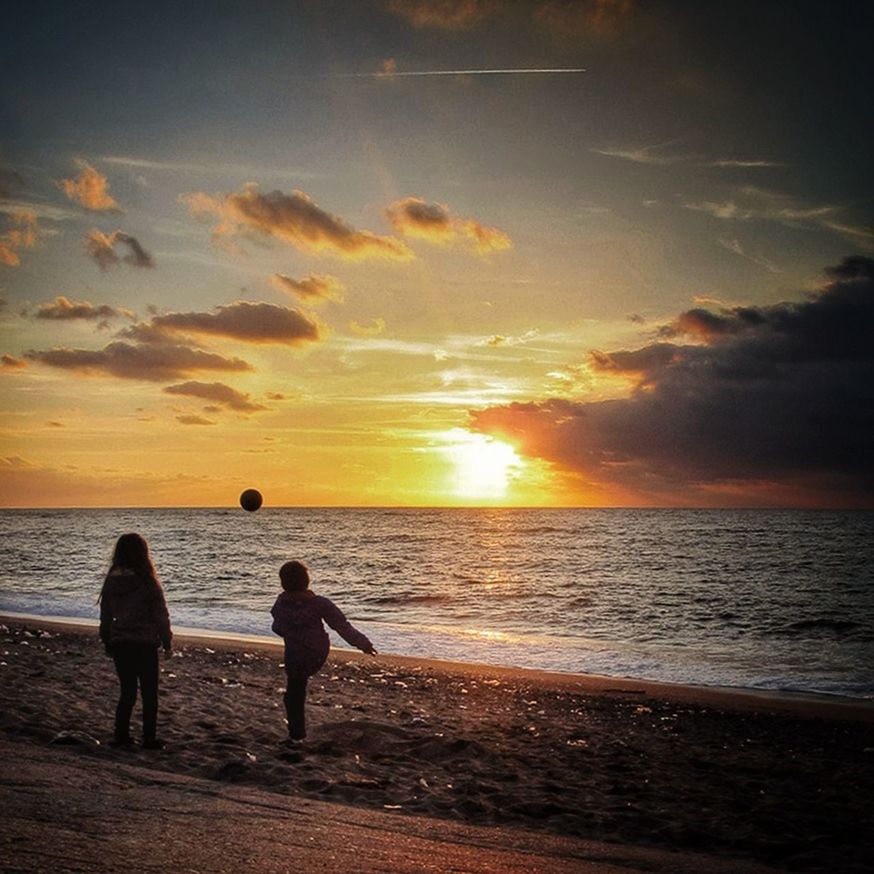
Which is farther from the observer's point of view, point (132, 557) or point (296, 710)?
point (296, 710)

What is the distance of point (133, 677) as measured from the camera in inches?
360

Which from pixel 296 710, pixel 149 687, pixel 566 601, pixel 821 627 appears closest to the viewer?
pixel 149 687

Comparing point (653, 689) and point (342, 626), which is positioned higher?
point (342, 626)

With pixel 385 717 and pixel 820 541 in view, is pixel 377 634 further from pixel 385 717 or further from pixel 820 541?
pixel 820 541

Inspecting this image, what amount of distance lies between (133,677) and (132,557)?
1338 mm

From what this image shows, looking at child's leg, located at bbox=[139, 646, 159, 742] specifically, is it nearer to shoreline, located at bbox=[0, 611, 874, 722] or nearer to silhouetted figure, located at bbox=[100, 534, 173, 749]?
silhouetted figure, located at bbox=[100, 534, 173, 749]

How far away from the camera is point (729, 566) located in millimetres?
61812

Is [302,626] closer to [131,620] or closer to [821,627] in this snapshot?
[131,620]

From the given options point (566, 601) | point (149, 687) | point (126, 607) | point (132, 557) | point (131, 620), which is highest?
point (132, 557)

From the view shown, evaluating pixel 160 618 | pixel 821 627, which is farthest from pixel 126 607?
pixel 821 627

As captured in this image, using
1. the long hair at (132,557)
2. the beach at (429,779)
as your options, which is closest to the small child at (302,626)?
the beach at (429,779)

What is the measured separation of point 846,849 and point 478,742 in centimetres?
460

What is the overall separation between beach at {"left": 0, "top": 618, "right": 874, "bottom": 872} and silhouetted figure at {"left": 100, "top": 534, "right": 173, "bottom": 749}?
0.70 m

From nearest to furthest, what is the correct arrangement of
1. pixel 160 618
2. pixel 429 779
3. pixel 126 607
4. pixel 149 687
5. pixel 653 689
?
pixel 429 779 → pixel 126 607 → pixel 160 618 → pixel 149 687 → pixel 653 689
